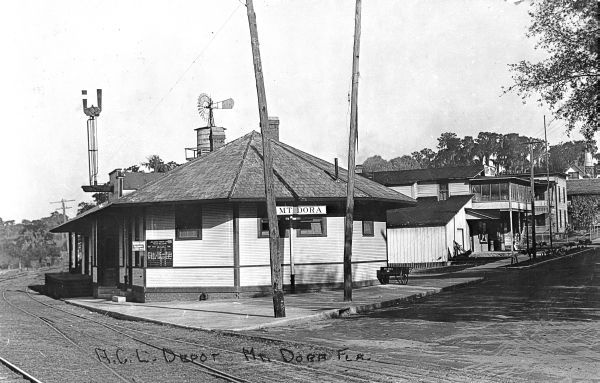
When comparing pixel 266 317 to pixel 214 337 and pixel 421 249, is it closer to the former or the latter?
pixel 214 337

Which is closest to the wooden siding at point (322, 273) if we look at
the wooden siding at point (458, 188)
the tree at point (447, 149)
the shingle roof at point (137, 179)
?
the shingle roof at point (137, 179)

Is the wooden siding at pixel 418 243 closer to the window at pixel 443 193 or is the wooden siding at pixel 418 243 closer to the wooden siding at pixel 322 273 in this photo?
the window at pixel 443 193

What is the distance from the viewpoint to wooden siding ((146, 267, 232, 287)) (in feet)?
79.3

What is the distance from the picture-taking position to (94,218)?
31.9m

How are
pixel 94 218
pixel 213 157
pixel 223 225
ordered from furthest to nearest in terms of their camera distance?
pixel 94 218, pixel 213 157, pixel 223 225

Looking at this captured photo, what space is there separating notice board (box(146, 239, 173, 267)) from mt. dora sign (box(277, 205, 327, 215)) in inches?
172

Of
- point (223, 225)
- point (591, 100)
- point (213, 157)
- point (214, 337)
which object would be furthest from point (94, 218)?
point (591, 100)

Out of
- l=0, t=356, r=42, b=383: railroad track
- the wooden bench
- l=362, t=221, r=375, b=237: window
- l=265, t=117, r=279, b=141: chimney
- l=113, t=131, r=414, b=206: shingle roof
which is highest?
l=265, t=117, r=279, b=141: chimney

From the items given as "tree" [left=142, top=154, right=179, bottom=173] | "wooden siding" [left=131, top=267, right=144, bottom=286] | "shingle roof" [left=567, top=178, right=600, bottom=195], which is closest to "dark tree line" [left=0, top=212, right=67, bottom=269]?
"tree" [left=142, top=154, right=179, bottom=173]

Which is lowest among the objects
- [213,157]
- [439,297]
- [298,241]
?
[439,297]

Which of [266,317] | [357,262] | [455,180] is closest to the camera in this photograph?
[266,317]

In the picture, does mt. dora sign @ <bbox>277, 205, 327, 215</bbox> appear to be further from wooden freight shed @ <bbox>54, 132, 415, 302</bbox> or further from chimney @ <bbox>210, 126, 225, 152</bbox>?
chimney @ <bbox>210, 126, 225, 152</bbox>

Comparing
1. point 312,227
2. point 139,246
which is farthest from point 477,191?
point 139,246

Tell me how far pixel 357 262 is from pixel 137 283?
331 inches
